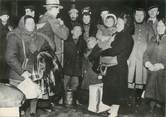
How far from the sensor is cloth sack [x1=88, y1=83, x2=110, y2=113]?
9.73 ft

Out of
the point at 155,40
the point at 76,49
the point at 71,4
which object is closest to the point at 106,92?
the point at 76,49

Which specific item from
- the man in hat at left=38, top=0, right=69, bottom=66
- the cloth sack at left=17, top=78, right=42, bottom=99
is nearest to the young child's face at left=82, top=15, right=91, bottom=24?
the man in hat at left=38, top=0, right=69, bottom=66

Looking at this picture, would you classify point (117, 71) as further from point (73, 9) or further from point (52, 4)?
point (52, 4)

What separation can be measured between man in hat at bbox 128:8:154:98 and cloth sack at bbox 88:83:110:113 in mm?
320

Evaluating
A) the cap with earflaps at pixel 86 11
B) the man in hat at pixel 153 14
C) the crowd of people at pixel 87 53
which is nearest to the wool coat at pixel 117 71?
the crowd of people at pixel 87 53

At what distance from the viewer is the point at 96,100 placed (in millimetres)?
2965

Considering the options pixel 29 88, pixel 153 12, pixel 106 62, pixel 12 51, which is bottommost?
pixel 29 88

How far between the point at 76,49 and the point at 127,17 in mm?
602

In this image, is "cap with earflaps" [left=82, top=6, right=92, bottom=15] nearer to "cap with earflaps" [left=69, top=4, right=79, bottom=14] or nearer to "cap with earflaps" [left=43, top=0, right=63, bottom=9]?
"cap with earflaps" [left=69, top=4, right=79, bottom=14]

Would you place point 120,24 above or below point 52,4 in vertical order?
below

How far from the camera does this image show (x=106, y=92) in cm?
297

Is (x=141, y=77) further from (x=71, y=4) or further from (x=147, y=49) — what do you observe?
(x=71, y=4)

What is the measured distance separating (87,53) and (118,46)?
319mm

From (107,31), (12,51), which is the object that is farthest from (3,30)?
(107,31)
